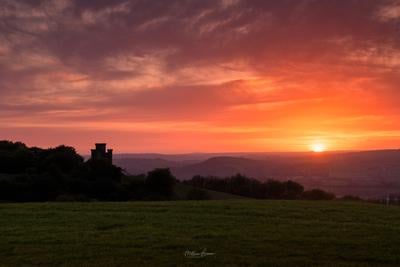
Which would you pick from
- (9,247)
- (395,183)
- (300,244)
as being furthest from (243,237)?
(395,183)

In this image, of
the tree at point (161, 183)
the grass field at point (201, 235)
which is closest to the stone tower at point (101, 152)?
the tree at point (161, 183)

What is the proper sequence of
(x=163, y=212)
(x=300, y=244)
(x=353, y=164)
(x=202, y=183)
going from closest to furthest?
(x=300, y=244), (x=163, y=212), (x=202, y=183), (x=353, y=164)

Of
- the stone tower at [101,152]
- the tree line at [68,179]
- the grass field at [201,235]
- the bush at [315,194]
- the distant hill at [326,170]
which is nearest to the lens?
the grass field at [201,235]

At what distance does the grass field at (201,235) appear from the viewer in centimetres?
1277

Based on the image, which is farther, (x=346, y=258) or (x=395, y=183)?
(x=395, y=183)

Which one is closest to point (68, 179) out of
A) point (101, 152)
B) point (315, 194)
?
point (101, 152)

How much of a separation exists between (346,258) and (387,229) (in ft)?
18.5

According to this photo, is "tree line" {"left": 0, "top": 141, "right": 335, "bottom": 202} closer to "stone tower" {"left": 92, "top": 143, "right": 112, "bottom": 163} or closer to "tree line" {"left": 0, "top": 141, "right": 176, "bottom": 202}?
"tree line" {"left": 0, "top": 141, "right": 176, "bottom": 202}

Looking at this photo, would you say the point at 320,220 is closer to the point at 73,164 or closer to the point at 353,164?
the point at 73,164

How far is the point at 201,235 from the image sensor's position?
1622 centimetres

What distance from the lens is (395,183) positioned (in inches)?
3046

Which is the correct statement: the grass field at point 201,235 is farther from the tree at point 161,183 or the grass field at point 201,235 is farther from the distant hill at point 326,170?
the distant hill at point 326,170

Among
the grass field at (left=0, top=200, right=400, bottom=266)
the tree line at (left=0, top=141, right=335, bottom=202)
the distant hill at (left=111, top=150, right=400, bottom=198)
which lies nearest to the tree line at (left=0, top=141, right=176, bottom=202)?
the tree line at (left=0, top=141, right=335, bottom=202)

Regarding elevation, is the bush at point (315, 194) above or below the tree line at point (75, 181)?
below
